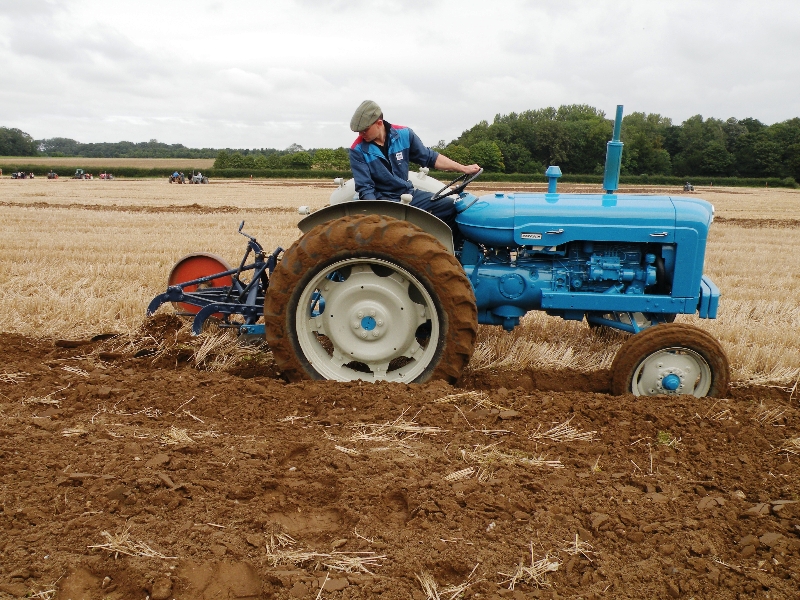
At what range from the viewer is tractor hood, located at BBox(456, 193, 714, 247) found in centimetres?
442

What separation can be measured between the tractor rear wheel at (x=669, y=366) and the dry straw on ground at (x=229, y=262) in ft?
2.70

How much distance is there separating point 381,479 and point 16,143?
104456 mm

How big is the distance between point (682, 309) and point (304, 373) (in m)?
2.45

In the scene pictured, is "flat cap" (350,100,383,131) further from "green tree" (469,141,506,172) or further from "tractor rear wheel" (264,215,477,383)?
"green tree" (469,141,506,172)

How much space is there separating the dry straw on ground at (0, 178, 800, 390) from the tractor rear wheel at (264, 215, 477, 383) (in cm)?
87

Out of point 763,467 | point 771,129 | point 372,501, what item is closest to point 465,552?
point 372,501

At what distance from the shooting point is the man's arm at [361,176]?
14.8 feet

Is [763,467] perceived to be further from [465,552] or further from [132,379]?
→ [132,379]

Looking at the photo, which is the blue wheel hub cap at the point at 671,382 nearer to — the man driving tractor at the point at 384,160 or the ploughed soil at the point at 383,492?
the ploughed soil at the point at 383,492

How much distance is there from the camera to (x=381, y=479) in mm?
3008

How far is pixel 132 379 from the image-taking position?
4301mm

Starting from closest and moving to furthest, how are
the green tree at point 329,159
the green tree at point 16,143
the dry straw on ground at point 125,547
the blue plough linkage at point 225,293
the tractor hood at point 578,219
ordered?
the dry straw on ground at point 125,547
the tractor hood at point 578,219
the blue plough linkage at point 225,293
the green tree at point 329,159
the green tree at point 16,143

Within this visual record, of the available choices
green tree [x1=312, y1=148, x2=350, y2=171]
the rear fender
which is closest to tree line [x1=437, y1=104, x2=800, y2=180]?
green tree [x1=312, y1=148, x2=350, y2=171]

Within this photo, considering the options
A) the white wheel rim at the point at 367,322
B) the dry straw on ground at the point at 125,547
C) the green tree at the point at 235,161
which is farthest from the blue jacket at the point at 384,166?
the green tree at the point at 235,161
